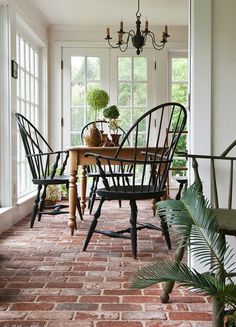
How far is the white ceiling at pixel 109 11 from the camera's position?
4.76m

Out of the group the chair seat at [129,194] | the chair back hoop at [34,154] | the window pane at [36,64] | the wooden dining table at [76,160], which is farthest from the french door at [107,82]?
the chair seat at [129,194]

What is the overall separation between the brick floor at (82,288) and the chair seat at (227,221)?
48 cm

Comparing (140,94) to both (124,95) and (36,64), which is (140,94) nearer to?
(124,95)

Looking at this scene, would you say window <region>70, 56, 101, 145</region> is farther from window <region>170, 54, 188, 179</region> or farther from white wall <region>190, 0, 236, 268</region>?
white wall <region>190, 0, 236, 268</region>

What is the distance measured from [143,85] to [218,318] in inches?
188

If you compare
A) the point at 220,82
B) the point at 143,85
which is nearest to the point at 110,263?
the point at 220,82

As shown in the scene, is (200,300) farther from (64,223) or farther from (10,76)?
(10,76)

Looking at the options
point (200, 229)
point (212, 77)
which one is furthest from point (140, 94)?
point (200, 229)

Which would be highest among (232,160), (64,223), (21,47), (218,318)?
(21,47)

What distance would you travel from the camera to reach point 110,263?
2.69 meters

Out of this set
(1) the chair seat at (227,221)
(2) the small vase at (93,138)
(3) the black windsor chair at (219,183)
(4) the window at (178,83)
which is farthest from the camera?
(4) the window at (178,83)

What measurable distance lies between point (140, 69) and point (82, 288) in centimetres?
412

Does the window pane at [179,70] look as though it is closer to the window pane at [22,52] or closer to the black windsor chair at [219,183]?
the window pane at [22,52]

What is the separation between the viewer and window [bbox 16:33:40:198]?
461 centimetres
